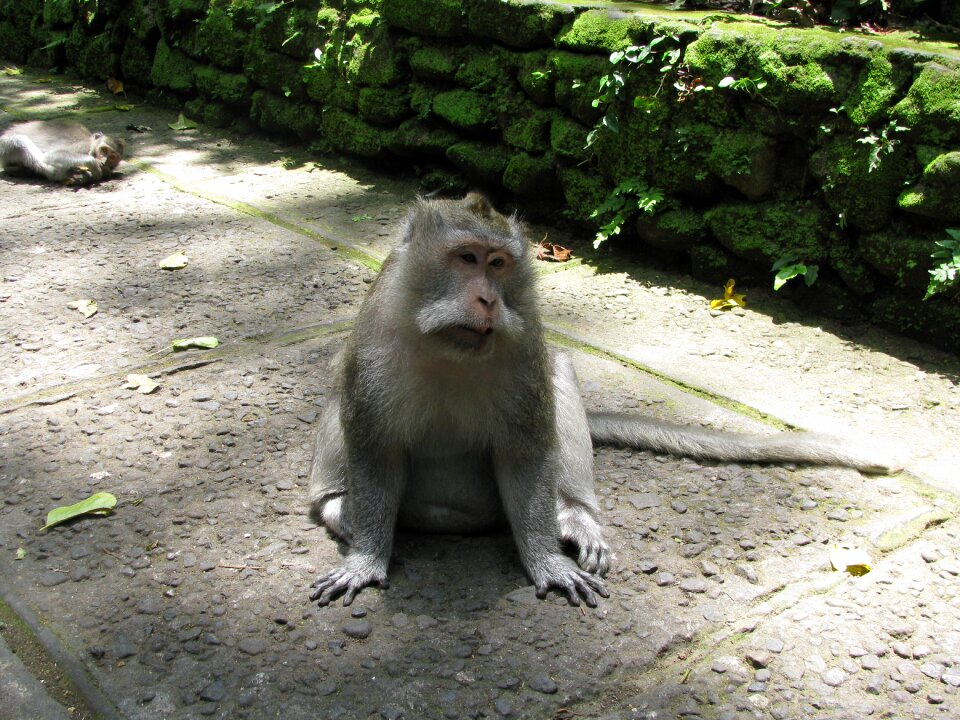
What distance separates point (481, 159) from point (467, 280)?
3.28m

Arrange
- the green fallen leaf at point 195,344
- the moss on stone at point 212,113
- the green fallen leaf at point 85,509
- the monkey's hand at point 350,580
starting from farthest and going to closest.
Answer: the moss on stone at point 212,113
the green fallen leaf at point 195,344
the green fallen leaf at point 85,509
the monkey's hand at point 350,580

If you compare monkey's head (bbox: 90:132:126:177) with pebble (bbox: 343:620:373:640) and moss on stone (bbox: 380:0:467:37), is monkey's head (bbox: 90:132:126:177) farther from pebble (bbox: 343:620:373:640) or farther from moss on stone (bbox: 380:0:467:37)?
pebble (bbox: 343:620:373:640)

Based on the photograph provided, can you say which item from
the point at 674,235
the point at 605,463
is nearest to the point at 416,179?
the point at 674,235

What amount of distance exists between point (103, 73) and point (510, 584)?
→ 8230mm

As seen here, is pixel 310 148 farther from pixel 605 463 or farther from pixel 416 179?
pixel 605 463

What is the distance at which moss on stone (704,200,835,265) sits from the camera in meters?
4.62

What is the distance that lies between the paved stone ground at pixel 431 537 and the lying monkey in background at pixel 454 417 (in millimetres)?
106

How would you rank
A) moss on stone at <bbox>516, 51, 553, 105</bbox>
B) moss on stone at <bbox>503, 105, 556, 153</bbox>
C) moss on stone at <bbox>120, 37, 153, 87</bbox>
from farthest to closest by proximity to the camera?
moss on stone at <bbox>120, 37, 153, 87</bbox>
moss on stone at <bbox>503, 105, 556, 153</bbox>
moss on stone at <bbox>516, 51, 553, 105</bbox>

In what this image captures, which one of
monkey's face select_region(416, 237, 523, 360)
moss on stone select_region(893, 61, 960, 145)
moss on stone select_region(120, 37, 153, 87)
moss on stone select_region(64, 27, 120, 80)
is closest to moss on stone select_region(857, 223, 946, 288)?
moss on stone select_region(893, 61, 960, 145)

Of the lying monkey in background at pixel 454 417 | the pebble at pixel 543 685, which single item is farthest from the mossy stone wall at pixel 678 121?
the pebble at pixel 543 685

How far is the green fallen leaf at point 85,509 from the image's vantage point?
3.12 m

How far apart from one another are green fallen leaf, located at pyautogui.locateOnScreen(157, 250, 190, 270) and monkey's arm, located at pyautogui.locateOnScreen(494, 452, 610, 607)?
2981 millimetres

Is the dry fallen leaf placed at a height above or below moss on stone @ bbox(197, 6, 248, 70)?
below

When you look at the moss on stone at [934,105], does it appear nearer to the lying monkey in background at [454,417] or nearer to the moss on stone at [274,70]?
the lying monkey in background at [454,417]
